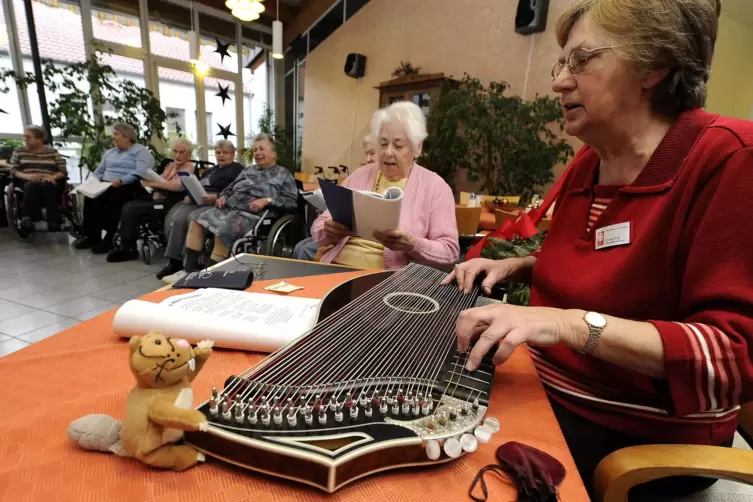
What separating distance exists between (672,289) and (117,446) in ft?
3.01

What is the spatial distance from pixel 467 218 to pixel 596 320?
2.30 meters

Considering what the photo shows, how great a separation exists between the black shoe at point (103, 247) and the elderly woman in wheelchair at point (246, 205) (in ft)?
5.24

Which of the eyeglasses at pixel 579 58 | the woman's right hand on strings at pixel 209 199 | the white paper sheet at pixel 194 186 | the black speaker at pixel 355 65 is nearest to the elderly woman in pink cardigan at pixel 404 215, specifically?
the eyeglasses at pixel 579 58

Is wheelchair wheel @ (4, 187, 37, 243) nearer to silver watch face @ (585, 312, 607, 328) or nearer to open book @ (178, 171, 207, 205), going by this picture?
open book @ (178, 171, 207, 205)

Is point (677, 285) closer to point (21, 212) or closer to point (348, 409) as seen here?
point (348, 409)

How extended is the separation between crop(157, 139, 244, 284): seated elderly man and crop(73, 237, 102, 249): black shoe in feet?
4.61

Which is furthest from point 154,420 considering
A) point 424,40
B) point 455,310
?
point 424,40

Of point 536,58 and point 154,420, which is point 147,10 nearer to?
point 536,58

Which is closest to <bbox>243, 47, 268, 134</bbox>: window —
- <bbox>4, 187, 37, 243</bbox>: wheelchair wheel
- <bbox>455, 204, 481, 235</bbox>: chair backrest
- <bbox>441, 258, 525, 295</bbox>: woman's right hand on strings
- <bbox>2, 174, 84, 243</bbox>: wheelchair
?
<bbox>2, 174, 84, 243</bbox>: wheelchair

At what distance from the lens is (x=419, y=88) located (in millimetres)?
5707

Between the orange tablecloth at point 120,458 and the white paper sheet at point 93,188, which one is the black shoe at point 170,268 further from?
the orange tablecloth at point 120,458

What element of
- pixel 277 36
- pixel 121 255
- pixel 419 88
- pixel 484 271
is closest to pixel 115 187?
pixel 121 255

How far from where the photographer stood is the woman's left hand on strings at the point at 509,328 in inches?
26.2

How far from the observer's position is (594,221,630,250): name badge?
2.64 ft
